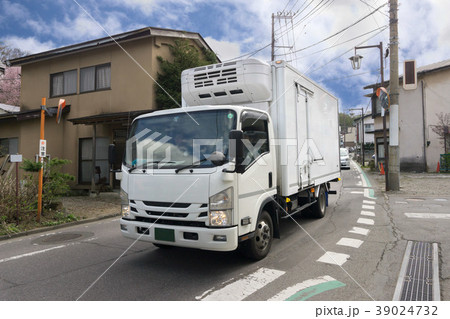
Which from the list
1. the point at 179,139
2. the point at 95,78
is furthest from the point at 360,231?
the point at 95,78

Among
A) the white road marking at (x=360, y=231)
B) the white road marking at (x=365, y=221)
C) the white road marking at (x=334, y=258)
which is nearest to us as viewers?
the white road marking at (x=334, y=258)

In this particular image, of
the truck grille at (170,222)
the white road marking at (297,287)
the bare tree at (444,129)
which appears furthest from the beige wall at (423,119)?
the truck grille at (170,222)

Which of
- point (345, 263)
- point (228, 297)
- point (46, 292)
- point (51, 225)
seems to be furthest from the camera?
point (51, 225)

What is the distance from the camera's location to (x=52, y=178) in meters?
8.61

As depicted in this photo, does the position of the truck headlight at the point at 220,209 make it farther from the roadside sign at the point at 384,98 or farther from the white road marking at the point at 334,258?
the roadside sign at the point at 384,98

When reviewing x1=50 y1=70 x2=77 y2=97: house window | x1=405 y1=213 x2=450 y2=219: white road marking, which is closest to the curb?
x1=405 y1=213 x2=450 y2=219: white road marking

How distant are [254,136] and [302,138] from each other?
1.86m

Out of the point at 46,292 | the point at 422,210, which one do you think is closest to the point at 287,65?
the point at 46,292

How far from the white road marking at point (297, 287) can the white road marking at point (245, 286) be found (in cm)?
30

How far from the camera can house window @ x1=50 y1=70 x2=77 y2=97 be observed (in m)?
15.1

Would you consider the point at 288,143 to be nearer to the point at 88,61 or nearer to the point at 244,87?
the point at 244,87

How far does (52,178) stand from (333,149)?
8.09m

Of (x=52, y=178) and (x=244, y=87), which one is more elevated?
(x=244, y=87)

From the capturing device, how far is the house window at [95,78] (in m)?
14.2
